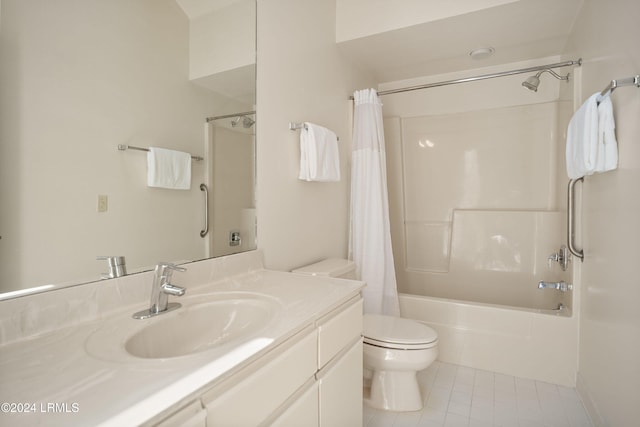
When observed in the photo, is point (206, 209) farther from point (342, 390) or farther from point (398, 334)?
point (398, 334)

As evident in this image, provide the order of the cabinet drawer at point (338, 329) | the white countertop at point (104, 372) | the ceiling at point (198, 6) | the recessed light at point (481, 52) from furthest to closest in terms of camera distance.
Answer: the recessed light at point (481, 52) < the ceiling at point (198, 6) < the cabinet drawer at point (338, 329) < the white countertop at point (104, 372)

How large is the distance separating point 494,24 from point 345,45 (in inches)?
38.3

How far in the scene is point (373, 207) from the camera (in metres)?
2.34

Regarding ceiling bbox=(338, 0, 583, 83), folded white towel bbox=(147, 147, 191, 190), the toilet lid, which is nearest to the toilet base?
the toilet lid

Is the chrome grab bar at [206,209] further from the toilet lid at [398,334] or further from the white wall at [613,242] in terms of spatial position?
the white wall at [613,242]

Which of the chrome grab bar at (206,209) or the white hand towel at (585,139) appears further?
the white hand towel at (585,139)

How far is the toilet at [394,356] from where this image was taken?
1645 mm

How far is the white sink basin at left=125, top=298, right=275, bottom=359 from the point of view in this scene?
896 millimetres

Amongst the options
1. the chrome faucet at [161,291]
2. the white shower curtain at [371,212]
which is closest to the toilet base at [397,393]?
the white shower curtain at [371,212]

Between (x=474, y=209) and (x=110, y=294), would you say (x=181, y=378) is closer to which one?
(x=110, y=294)

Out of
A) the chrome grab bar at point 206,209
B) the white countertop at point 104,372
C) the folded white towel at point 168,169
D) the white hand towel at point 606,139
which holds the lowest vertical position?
the white countertop at point 104,372

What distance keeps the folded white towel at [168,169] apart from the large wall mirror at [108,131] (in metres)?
0.02

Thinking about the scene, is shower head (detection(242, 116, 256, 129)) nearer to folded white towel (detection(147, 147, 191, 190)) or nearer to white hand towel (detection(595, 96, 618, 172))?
folded white towel (detection(147, 147, 191, 190))

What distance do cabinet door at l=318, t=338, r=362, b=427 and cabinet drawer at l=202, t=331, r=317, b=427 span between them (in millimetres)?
131
